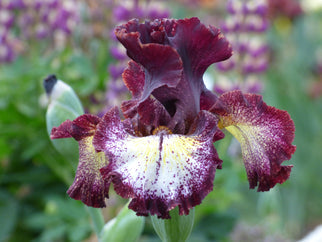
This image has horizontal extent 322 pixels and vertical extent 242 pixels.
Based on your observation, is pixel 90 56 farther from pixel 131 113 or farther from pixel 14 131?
pixel 131 113

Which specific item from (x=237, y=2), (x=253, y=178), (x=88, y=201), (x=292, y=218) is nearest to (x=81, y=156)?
(x=88, y=201)

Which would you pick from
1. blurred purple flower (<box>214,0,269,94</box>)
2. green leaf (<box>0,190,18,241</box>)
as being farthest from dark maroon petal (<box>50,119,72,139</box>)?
blurred purple flower (<box>214,0,269,94</box>)

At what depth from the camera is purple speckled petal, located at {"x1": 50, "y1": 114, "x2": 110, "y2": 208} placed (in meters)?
0.33

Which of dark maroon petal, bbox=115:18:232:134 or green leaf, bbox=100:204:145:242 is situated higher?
dark maroon petal, bbox=115:18:232:134

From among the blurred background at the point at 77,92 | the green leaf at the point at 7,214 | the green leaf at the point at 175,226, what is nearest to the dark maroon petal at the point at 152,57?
the green leaf at the point at 175,226

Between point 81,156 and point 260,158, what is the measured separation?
0.50 feet

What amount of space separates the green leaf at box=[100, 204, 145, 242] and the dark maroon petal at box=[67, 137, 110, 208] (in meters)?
0.13

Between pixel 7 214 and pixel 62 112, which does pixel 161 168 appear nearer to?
pixel 62 112

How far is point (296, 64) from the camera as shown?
2.52 m

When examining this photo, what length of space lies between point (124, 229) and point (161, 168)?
196 millimetres

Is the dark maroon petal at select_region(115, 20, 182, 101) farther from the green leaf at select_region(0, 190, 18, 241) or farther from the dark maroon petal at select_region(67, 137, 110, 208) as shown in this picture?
the green leaf at select_region(0, 190, 18, 241)

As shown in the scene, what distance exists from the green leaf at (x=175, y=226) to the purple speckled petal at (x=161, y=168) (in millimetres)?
57

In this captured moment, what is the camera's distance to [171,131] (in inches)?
13.4

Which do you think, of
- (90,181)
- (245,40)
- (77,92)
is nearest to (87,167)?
(90,181)
